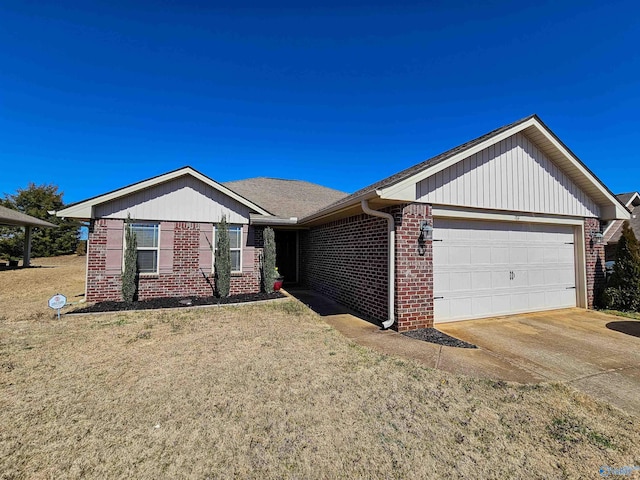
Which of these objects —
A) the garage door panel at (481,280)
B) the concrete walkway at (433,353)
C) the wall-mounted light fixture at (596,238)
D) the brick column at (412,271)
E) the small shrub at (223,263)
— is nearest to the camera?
the concrete walkway at (433,353)

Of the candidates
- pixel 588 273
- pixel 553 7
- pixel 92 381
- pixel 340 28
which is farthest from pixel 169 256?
pixel 553 7

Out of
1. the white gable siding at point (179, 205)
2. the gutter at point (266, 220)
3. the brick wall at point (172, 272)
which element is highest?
the white gable siding at point (179, 205)

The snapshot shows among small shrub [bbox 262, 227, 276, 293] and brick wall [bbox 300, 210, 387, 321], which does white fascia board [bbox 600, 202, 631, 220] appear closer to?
brick wall [bbox 300, 210, 387, 321]

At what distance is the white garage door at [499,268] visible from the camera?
6.31 meters

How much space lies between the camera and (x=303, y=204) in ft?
44.9

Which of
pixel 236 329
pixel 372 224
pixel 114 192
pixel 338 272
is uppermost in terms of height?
pixel 114 192

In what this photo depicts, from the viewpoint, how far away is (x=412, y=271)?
5.73 metres

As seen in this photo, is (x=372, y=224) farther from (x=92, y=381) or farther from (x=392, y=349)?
(x=92, y=381)

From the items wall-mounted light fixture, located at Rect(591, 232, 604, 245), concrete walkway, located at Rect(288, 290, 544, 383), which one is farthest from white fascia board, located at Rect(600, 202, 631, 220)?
concrete walkway, located at Rect(288, 290, 544, 383)

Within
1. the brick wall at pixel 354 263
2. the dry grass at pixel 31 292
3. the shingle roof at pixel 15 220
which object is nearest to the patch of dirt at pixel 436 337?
the brick wall at pixel 354 263

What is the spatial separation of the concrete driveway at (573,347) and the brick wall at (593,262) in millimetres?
820

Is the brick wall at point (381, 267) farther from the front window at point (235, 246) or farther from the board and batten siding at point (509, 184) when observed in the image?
the front window at point (235, 246)

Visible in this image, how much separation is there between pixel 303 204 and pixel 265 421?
11.5 m

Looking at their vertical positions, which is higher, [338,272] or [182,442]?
[338,272]
